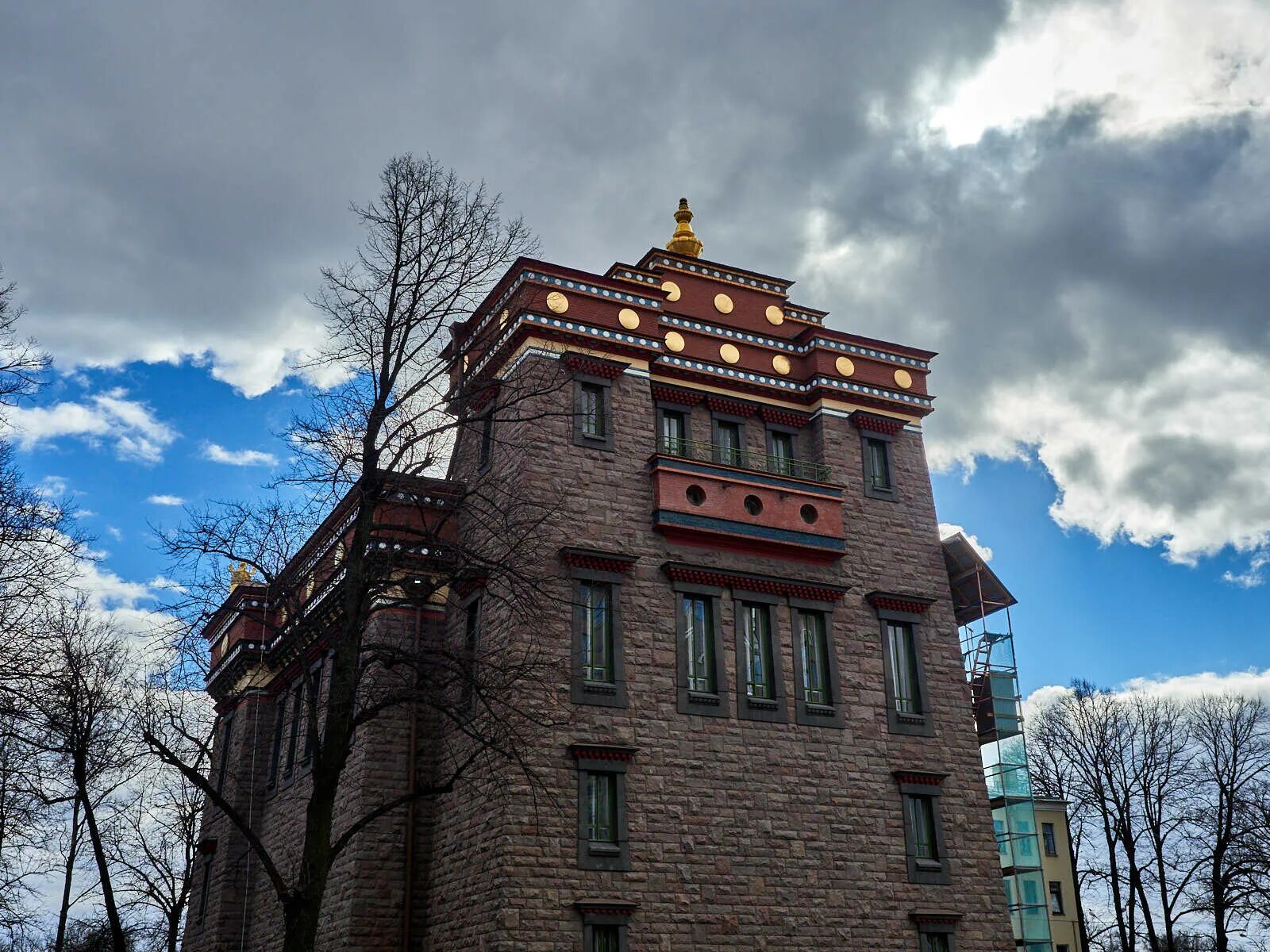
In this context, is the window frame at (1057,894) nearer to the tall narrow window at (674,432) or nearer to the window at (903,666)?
the window at (903,666)

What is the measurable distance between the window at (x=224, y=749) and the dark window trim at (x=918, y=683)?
16.3 metres

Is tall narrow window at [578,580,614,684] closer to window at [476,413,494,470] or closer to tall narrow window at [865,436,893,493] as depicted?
window at [476,413,494,470]

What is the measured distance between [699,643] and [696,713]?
1.39 m

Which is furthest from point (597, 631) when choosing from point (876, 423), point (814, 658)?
point (876, 423)

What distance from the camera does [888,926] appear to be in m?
21.7

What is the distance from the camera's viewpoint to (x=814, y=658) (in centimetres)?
2358

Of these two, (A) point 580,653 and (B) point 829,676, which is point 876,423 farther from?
(A) point 580,653

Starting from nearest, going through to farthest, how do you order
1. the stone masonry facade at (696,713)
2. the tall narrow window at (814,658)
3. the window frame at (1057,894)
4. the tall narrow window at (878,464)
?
1. the stone masonry facade at (696,713)
2. the tall narrow window at (814,658)
3. the tall narrow window at (878,464)
4. the window frame at (1057,894)

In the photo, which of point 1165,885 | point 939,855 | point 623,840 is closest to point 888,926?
point 939,855

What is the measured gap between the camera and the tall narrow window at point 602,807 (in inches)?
793

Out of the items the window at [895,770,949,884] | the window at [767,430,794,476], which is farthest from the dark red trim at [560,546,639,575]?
the window at [895,770,949,884]

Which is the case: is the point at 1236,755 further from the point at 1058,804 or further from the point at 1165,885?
the point at 1058,804

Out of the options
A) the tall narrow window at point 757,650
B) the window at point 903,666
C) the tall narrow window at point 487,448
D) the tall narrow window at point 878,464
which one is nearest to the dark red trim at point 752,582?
the tall narrow window at point 757,650

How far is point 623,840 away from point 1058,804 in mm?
34726
